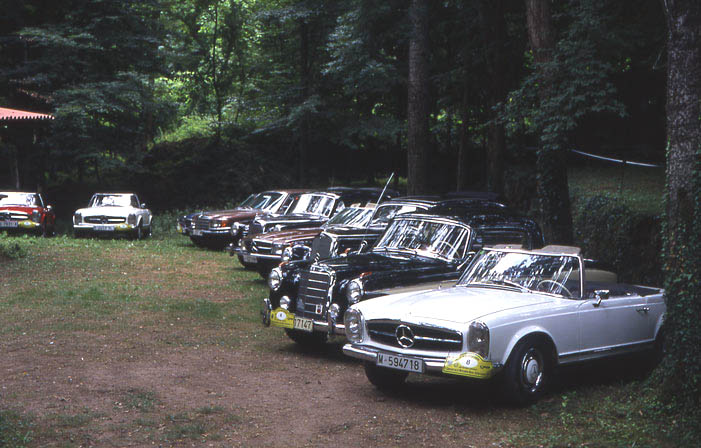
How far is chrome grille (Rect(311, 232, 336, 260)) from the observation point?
12922 mm

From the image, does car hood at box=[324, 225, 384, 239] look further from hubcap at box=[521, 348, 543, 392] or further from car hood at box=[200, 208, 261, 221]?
car hood at box=[200, 208, 261, 221]

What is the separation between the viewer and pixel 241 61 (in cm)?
3356

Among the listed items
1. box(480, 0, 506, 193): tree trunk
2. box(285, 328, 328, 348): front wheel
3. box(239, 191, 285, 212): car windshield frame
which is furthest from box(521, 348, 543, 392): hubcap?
box(239, 191, 285, 212): car windshield frame

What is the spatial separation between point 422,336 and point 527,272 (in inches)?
63.3

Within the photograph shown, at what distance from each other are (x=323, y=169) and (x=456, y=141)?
20.4ft

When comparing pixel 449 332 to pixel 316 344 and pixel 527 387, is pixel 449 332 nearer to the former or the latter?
pixel 527 387

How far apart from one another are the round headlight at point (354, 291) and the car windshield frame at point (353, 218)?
15.8 ft

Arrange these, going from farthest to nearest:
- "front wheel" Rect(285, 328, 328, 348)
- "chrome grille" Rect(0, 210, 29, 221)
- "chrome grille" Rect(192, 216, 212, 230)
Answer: "chrome grille" Rect(0, 210, 29, 221)
"chrome grille" Rect(192, 216, 212, 230)
"front wheel" Rect(285, 328, 328, 348)

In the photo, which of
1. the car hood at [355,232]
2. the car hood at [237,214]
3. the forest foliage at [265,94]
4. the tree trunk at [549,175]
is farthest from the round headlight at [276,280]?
the car hood at [237,214]

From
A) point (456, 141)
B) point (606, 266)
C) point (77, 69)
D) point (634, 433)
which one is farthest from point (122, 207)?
point (634, 433)

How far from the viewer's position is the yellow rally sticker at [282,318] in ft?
31.5

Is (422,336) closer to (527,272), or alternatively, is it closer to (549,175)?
(527,272)

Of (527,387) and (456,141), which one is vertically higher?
(456,141)

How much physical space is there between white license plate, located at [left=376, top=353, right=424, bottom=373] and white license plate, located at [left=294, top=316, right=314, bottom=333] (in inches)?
80.2
